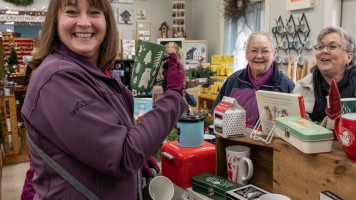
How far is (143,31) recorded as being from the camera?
24.7ft

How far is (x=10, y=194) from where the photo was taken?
3.71 meters

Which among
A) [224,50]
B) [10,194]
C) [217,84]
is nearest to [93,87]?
[10,194]

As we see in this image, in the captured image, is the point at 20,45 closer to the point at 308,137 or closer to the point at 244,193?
the point at 244,193

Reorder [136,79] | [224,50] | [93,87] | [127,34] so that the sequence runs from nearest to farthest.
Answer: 1. [93,87]
2. [136,79]
3. [224,50]
4. [127,34]

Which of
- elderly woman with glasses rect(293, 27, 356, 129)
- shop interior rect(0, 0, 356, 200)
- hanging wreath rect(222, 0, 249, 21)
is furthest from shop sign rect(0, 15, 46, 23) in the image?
elderly woman with glasses rect(293, 27, 356, 129)

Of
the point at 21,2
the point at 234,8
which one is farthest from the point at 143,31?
the point at 21,2

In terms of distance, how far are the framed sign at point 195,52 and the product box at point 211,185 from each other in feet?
17.9

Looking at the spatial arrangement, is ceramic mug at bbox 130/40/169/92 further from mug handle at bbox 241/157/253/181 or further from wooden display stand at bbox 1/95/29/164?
wooden display stand at bbox 1/95/29/164

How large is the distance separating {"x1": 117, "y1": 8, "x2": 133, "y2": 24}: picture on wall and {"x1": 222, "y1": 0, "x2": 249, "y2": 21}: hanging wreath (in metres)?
2.33

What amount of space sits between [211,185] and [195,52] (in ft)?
18.7

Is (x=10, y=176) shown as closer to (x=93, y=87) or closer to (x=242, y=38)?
(x=93, y=87)

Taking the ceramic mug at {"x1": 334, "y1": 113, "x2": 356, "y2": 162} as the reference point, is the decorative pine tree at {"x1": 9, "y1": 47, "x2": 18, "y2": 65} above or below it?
above

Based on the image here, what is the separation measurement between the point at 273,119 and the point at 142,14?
6.75 metres

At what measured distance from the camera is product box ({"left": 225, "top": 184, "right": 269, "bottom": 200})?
116 cm
